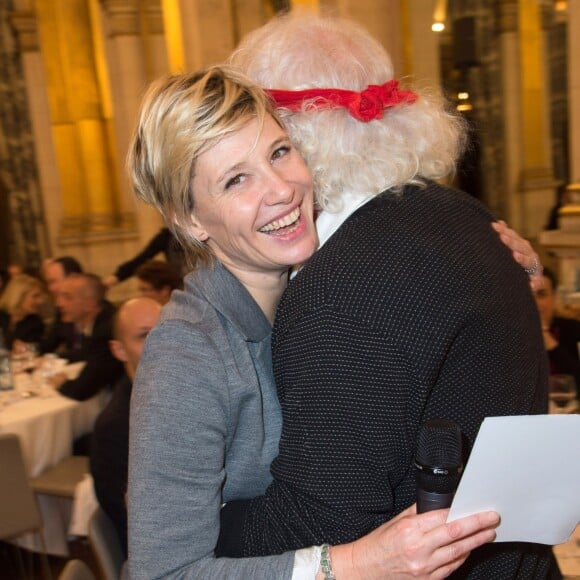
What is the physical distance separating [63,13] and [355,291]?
1196cm

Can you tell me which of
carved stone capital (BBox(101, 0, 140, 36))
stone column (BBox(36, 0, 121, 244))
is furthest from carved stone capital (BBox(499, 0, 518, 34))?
stone column (BBox(36, 0, 121, 244))

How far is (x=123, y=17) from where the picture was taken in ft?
34.3

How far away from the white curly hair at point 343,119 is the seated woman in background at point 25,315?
6041mm

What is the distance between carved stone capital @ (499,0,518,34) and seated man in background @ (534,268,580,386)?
21.9ft

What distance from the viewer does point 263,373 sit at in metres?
1.24

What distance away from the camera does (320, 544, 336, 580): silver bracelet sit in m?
1.07

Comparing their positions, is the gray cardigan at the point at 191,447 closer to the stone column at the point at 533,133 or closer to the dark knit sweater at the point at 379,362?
the dark knit sweater at the point at 379,362

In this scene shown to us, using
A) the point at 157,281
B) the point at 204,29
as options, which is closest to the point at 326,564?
the point at 157,281

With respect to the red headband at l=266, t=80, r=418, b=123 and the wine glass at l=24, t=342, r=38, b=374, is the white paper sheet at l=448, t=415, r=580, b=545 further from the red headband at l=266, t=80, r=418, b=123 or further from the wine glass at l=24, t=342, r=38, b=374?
the wine glass at l=24, t=342, r=38, b=374

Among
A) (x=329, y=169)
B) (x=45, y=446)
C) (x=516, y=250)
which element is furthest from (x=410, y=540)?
(x=45, y=446)

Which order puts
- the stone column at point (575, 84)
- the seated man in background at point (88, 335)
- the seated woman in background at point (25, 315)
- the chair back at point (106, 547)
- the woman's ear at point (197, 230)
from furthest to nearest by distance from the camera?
1. the seated woman in background at point (25, 315)
2. the stone column at point (575, 84)
3. the seated man in background at point (88, 335)
4. the chair back at point (106, 547)
5. the woman's ear at point (197, 230)

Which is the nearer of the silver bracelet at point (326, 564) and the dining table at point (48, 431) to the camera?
the silver bracelet at point (326, 564)

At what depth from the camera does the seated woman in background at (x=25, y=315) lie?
6.85 m

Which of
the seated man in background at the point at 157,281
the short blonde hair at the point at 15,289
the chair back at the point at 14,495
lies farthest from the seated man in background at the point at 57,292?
the chair back at the point at 14,495
